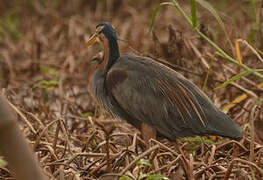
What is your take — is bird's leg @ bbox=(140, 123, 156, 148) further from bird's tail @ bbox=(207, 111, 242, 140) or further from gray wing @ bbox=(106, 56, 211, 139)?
bird's tail @ bbox=(207, 111, 242, 140)

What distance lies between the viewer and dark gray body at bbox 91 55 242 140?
2.68 m

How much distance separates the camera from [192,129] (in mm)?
2715

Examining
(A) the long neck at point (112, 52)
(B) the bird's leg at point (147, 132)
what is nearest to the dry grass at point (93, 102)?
(B) the bird's leg at point (147, 132)

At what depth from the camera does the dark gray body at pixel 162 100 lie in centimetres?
268

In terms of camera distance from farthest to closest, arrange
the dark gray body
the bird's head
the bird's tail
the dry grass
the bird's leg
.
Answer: the bird's head
the bird's leg
the dark gray body
the bird's tail
the dry grass

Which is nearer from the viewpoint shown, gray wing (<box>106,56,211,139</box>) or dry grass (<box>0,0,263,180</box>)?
dry grass (<box>0,0,263,180</box>)

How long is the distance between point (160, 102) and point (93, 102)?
1.54 meters

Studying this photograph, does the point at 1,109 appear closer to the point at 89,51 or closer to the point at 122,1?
the point at 89,51

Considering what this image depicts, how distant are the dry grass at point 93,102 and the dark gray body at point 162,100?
14 cm

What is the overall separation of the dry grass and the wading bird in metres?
0.11

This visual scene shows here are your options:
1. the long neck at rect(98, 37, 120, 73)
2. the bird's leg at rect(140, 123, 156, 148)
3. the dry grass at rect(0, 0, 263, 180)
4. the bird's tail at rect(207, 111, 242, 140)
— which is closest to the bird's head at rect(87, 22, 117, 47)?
the long neck at rect(98, 37, 120, 73)

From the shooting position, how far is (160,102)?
9.03 feet

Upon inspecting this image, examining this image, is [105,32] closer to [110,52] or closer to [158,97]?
[110,52]

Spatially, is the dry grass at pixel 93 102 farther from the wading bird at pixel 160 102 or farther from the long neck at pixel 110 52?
the long neck at pixel 110 52
